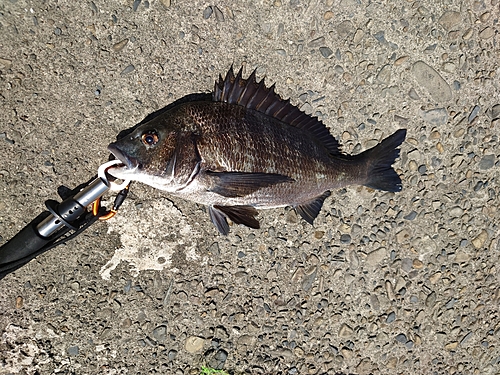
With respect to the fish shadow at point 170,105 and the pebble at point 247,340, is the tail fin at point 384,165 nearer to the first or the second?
the fish shadow at point 170,105

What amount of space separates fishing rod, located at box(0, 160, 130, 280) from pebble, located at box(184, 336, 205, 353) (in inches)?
45.1

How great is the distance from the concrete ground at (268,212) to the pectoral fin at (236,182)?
56 cm

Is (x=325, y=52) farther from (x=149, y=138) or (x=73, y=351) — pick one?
(x=73, y=351)

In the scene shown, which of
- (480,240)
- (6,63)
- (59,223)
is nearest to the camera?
(59,223)

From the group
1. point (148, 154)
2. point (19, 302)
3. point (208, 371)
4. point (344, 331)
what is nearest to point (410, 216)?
point (344, 331)

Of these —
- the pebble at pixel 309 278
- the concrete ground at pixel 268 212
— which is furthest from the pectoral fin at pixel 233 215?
the pebble at pixel 309 278

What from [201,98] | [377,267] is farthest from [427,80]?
[201,98]

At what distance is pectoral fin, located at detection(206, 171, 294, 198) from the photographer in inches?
97.5

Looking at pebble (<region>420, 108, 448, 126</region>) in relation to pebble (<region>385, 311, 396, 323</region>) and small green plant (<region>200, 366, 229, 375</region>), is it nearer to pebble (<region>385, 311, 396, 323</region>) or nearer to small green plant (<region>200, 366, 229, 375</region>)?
pebble (<region>385, 311, 396, 323</region>)

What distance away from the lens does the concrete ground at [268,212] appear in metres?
2.85

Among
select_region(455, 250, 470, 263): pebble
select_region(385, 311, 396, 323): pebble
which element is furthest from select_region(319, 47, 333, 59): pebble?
select_region(385, 311, 396, 323): pebble

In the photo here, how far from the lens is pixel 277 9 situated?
299cm

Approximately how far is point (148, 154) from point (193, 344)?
156 cm

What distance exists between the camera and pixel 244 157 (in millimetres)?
2541
